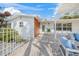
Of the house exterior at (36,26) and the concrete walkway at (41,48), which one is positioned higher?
the house exterior at (36,26)

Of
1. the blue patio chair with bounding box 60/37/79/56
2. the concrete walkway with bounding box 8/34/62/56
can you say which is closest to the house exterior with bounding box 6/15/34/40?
the concrete walkway with bounding box 8/34/62/56

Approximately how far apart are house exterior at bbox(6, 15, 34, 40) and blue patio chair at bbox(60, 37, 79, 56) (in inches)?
23.3

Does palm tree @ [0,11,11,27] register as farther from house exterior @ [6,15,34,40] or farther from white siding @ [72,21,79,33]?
white siding @ [72,21,79,33]

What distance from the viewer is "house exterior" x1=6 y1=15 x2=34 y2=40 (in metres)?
2.85

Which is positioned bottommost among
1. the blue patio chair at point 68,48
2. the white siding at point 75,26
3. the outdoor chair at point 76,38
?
the blue patio chair at point 68,48

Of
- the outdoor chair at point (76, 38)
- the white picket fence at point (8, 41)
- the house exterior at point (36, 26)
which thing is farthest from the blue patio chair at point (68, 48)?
the white picket fence at point (8, 41)

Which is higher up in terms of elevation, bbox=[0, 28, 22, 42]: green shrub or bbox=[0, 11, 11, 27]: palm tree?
bbox=[0, 11, 11, 27]: palm tree

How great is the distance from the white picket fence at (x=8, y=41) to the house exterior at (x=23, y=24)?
99 mm

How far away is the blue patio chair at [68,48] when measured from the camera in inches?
112

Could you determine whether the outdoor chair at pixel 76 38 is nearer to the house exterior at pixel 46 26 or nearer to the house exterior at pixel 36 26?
the house exterior at pixel 46 26

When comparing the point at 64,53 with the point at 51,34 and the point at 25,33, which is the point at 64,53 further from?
the point at 25,33

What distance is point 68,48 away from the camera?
2865mm

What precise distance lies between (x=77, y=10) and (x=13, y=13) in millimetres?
1155

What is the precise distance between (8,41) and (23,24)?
410 millimetres
